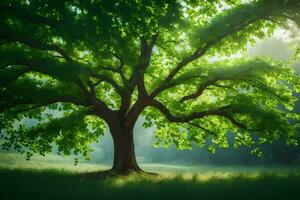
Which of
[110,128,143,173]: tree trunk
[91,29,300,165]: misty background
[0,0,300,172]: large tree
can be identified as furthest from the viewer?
[91,29,300,165]: misty background

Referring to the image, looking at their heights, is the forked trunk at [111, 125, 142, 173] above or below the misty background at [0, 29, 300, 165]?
below

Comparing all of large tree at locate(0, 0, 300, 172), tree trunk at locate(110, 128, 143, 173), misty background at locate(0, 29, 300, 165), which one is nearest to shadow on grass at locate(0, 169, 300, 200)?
large tree at locate(0, 0, 300, 172)

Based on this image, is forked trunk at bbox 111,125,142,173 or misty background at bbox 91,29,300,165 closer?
forked trunk at bbox 111,125,142,173

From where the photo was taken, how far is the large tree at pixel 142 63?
12023mm

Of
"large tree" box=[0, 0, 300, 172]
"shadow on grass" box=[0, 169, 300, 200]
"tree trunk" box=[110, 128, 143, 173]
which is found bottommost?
"shadow on grass" box=[0, 169, 300, 200]

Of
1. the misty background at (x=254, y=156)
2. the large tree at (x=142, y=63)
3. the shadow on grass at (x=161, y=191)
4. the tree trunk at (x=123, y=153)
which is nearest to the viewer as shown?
the shadow on grass at (x=161, y=191)

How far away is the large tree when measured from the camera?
12023 mm

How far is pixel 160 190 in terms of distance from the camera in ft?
37.7

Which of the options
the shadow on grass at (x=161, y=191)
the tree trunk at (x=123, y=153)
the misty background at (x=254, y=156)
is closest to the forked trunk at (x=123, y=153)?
the tree trunk at (x=123, y=153)

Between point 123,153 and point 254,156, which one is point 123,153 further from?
point 254,156

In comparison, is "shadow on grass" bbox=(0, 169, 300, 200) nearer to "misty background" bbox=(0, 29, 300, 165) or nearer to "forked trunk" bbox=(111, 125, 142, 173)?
"forked trunk" bbox=(111, 125, 142, 173)

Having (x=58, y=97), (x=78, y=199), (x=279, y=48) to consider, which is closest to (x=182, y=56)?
(x=58, y=97)

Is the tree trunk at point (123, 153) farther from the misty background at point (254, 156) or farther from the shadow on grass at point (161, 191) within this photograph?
the misty background at point (254, 156)

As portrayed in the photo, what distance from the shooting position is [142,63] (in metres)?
18.3
